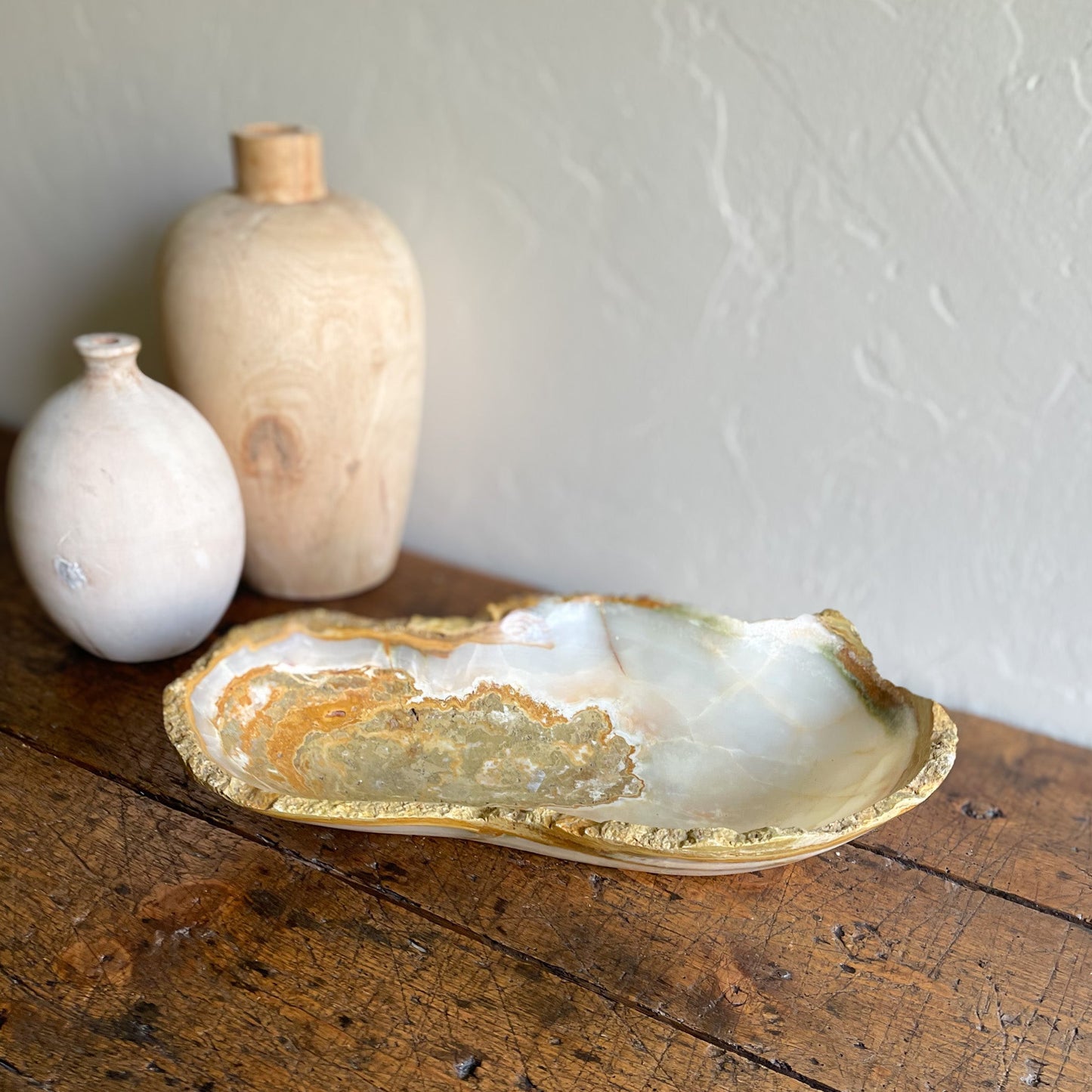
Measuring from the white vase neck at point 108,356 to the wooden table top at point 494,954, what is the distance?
240mm

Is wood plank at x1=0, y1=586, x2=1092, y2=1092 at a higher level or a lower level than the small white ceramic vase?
lower

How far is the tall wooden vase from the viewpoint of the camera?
78 cm

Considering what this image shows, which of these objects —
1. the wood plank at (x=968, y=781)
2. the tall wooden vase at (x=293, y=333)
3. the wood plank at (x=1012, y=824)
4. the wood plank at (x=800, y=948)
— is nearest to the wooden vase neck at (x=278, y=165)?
the tall wooden vase at (x=293, y=333)

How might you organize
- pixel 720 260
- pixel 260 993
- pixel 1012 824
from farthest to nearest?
1. pixel 720 260
2. pixel 1012 824
3. pixel 260 993

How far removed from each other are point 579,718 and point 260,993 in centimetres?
26

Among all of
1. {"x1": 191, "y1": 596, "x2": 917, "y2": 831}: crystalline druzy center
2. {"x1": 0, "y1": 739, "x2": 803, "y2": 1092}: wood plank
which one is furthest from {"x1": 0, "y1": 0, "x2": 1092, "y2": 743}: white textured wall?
{"x1": 0, "y1": 739, "x2": 803, "y2": 1092}: wood plank

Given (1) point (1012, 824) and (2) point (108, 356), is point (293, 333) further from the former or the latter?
(1) point (1012, 824)

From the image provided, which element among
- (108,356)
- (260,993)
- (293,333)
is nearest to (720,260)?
(293,333)

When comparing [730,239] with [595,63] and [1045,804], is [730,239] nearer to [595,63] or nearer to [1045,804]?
[595,63]

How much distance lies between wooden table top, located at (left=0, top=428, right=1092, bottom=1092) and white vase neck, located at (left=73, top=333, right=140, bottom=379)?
0.79ft

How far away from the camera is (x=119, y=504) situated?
2.35 ft

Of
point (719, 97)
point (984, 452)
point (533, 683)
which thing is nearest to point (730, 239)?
point (719, 97)

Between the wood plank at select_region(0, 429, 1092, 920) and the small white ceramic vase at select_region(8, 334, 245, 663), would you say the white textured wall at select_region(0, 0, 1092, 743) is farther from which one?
the small white ceramic vase at select_region(8, 334, 245, 663)

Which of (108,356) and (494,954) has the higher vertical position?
(108,356)
